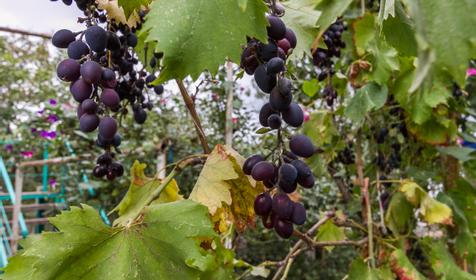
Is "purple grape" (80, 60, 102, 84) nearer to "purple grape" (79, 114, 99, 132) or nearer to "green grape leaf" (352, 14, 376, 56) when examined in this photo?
"purple grape" (79, 114, 99, 132)

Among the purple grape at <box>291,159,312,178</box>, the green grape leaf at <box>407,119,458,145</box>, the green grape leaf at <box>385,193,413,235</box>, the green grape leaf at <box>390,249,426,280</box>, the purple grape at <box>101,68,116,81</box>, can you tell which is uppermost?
the purple grape at <box>101,68,116,81</box>

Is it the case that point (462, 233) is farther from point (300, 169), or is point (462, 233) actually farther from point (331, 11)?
point (331, 11)

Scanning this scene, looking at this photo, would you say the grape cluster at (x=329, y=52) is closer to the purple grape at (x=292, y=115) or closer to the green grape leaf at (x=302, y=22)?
the green grape leaf at (x=302, y=22)

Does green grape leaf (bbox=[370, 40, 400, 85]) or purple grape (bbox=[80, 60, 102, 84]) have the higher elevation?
purple grape (bbox=[80, 60, 102, 84])

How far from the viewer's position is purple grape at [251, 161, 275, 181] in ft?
2.07

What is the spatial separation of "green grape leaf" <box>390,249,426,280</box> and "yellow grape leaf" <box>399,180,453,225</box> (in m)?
0.30

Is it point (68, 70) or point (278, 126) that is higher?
point (68, 70)

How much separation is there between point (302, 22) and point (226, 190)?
11.5 inches

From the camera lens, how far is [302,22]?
761mm

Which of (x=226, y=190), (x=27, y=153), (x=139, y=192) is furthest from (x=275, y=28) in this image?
(x=27, y=153)

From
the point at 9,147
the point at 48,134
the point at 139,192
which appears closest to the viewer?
the point at 139,192

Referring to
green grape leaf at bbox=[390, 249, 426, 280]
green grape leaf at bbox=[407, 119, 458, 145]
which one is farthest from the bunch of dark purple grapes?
green grape leaf at bbox=[407, 119, 458, 145]

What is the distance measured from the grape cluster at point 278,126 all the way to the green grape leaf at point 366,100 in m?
0.81

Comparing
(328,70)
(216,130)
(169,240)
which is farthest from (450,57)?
(216,130)
